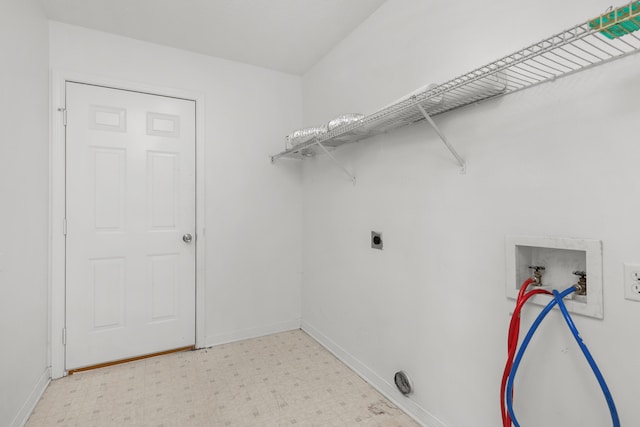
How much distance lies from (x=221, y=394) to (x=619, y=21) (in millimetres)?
2374

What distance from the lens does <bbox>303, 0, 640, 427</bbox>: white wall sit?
1.03 meters

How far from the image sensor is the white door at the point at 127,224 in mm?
2270

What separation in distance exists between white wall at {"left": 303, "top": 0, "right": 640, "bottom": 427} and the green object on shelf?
203 millimetres

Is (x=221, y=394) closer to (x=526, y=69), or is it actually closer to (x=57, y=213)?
(x=57, y=213)

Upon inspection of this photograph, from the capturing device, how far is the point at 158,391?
2012 mm

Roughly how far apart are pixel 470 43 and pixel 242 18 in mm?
1481

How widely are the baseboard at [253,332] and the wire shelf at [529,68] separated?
1859 mm

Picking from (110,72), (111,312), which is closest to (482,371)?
(111,312)

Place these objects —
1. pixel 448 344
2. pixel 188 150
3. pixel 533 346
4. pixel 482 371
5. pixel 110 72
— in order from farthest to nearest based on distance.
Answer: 1. pixel 188 150
2. pixel 110 72
3. pixel 448 344
4. pixel 482 371
5. pixel 533 346

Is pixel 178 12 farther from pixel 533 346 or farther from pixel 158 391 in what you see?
pixel 533 346

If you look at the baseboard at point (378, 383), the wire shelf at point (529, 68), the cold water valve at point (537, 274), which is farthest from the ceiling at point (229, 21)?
the baseboard at point (378, 383)

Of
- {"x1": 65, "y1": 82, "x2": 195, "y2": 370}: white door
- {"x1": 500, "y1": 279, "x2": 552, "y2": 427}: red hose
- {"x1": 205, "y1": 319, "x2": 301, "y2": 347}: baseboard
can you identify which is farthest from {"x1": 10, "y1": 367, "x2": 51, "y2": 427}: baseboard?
{"x1": 500, "y1": 279, "x2": 552, "y2": 427}: red hose

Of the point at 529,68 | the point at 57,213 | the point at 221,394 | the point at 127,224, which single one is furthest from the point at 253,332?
the point at 529,68

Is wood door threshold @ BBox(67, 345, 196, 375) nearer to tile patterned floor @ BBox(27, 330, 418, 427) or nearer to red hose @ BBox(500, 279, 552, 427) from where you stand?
tile patterned floor @ BBox(27, 330, 418, 427)
